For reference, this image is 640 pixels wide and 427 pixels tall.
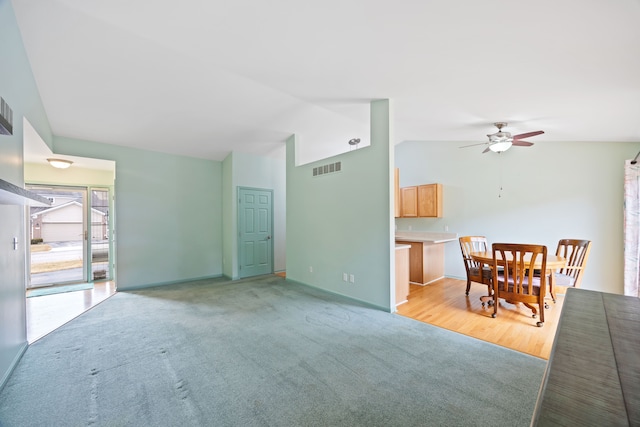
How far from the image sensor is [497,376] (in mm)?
2164

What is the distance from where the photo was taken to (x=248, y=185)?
584 centimetres

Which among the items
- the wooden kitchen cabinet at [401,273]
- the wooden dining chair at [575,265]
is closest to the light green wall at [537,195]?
the wooden dining chair at [575,265]

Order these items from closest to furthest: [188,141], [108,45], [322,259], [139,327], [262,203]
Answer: [108,45] < [139,327] < [322,259] < [188,141] < [262,203]

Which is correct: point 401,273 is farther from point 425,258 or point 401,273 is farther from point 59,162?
point 59,162

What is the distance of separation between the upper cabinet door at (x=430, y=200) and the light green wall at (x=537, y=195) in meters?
0.23

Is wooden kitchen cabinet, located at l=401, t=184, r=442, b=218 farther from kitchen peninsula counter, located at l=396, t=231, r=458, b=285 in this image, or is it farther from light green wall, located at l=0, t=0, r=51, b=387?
light green wall, located at l=0, t=0, r=51, b=387

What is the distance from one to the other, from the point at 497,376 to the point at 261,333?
2324 millimetres

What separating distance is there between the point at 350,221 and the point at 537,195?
145 inches

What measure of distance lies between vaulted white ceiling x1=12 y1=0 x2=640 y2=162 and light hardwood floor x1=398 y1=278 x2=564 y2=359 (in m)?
2.57

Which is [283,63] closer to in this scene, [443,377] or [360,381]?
[360,381]

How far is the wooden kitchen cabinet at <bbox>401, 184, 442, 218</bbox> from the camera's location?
5.86m

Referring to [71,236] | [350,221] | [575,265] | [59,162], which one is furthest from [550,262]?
[71,236]

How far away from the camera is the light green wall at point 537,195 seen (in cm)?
421

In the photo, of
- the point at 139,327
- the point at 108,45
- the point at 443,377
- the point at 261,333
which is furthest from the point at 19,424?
the point at 108,45
